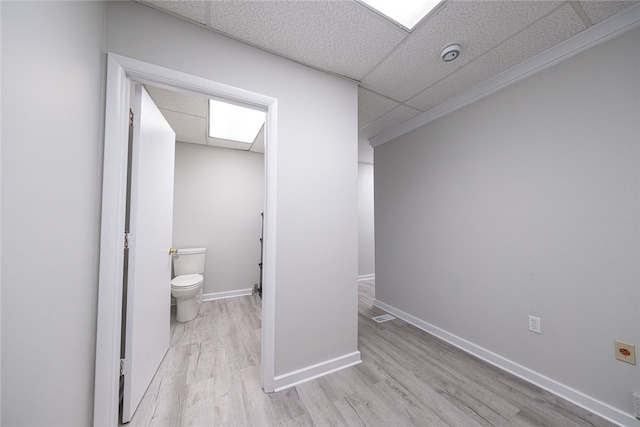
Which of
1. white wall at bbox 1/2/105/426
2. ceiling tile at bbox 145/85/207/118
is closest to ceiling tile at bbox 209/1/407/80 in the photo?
white wall at bbox 1/2/105/426

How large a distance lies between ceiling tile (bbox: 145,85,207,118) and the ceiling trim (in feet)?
7.62

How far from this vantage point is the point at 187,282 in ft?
7.99

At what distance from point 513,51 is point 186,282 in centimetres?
355

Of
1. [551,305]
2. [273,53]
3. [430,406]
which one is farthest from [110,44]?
[551,305]

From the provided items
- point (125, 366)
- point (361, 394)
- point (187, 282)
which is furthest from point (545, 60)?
point (187, 282)

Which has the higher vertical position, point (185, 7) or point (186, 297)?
point (185, 7)

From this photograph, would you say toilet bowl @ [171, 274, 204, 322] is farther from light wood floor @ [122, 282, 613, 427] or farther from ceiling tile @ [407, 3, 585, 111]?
ceiling tile @ [407, 3, 585, 111]

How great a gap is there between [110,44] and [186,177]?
7.23 feet

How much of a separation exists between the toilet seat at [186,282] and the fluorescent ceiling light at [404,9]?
2.80 m

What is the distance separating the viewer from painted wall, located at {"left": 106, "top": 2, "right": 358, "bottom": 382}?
1334 mm

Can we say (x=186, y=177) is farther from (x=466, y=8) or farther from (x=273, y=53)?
(x=466, y=8)

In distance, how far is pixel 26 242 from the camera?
661mm

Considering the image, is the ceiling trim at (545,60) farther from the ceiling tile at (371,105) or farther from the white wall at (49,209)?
the white wall at (49,209)

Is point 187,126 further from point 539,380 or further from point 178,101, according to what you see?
point 539,380
